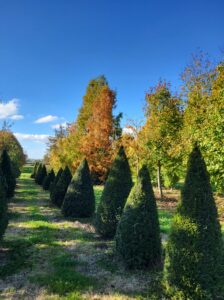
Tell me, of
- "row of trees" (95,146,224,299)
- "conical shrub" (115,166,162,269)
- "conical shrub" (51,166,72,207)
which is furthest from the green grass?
"conical shrub" (51,166,72,207)

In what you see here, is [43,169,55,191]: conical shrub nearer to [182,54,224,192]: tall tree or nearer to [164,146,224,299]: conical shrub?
[182,54,224,192]: tall tree

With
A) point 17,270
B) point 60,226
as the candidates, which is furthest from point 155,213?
point 60,226

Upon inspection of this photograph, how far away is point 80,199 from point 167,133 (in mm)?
8982

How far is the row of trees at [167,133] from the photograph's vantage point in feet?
43.3

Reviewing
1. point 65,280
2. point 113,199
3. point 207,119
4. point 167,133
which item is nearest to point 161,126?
point 167,133

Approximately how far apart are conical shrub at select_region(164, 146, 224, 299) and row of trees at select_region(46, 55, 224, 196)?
732 cm

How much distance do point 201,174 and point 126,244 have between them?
2.83 m

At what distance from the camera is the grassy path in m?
5.93

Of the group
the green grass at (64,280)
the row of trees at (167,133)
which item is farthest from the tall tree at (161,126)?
the green grass at (64,280)

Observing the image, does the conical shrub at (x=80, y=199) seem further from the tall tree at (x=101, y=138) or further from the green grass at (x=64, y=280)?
the tall tree at (x=101, y=138)

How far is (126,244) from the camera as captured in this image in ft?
23.5

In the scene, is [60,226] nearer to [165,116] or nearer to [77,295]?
[77,295]

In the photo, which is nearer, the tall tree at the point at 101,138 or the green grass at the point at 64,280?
the green grass at the point at 64,280

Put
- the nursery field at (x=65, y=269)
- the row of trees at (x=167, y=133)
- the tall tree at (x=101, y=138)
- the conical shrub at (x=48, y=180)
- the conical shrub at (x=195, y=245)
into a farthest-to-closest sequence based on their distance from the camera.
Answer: the tall tree at (x=101, y=138), the conical shrub at (x=48, y=180), the row of trees at (x=167, y=133), the nursery field at (x=65, y=269), the conical shrub at (x=195, y=245)
